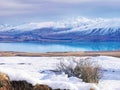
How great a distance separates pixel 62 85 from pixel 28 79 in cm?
63

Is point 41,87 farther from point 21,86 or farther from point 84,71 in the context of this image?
point 84,71

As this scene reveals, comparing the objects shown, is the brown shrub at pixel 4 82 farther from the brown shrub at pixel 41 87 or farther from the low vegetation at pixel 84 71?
the low vegetation at pixel 84 71

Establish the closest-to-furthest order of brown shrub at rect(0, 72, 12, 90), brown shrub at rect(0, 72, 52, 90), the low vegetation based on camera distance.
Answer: brown shrub at rect(0, 72, 12, 90)
brown shrub at rect(0, 72, 52, 90)
the low vegetation

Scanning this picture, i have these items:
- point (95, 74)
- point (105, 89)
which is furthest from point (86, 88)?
point (95, 74)

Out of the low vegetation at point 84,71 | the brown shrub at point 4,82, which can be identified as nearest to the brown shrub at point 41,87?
the brown shrub at point 4,82

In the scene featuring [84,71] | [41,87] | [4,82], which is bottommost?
[84,71]

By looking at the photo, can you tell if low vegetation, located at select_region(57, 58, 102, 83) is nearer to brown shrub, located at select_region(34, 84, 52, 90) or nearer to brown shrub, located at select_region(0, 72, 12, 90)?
brown shrub, located at select_region(34, 84, 52, 90)

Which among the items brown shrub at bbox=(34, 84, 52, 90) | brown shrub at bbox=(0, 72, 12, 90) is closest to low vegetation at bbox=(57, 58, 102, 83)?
brown shrub at bbox=(34, 84, 52, 90)

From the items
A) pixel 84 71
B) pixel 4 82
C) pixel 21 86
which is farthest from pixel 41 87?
A: pixel 84 71

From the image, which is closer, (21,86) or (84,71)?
(21,86)

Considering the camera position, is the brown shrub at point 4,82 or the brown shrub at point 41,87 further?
the brown shrub at point 41,87

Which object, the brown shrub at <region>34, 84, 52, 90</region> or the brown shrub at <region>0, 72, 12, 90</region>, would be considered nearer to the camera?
the brown shrub at <region>0, 72, 12, 90</region>

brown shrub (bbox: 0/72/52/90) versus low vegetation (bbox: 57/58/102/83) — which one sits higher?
brown shrub (bbox: 0/72/52/90)

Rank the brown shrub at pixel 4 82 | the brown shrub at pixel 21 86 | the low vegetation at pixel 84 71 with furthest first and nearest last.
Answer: the low vegetation at pixel 84 71 < the brown shrub at pixel 21 86 < the brown shrub at pixel 4 82
